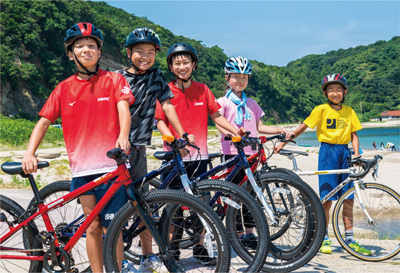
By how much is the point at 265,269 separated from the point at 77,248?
1725mm

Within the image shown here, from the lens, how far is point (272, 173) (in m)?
3.19

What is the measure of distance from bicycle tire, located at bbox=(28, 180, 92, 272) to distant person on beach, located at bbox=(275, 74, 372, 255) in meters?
2.59

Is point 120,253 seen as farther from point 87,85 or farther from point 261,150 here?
point 261,150

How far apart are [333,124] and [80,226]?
10.5ft

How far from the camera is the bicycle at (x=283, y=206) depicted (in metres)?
3.08

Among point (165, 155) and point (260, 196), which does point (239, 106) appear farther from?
point (165, 155)

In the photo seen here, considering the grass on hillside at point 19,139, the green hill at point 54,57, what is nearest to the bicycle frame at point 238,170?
the grass on hillside at point 19,139

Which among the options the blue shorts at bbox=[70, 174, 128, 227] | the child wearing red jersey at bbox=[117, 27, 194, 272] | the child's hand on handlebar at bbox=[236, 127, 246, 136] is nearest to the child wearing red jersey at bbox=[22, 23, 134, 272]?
the blue shorts at bbox=[70, 174, 128, 227]

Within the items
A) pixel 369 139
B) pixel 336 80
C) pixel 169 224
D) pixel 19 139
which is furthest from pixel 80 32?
pixel 369 139

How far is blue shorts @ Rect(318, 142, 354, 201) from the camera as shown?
13.8 feet

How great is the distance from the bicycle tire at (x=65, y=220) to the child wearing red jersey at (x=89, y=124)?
27 cm

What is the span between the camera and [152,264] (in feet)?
9.06

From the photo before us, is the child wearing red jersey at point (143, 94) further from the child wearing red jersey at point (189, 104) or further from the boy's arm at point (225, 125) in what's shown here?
the boy's arm at point (225, 125)

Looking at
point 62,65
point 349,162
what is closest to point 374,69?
point 62,65
